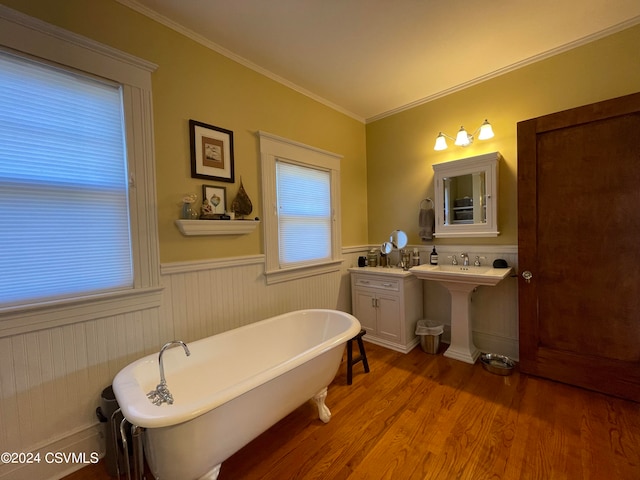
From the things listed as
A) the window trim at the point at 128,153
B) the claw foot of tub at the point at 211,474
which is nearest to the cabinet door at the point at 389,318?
the claw foot of tub at the point at 211,474

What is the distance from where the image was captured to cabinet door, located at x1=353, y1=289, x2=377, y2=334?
2898 millimetres

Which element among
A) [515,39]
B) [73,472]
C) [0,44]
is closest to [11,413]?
[73,472]

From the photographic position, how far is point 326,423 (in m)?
1.72

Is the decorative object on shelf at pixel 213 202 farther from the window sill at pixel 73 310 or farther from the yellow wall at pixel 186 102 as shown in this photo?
the window sill at pixel 73 310

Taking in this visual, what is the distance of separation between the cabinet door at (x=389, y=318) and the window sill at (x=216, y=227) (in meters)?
1.58

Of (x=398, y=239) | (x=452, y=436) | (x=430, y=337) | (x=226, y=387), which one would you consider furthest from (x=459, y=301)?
(x=226, y=387)

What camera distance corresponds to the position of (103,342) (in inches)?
59.9

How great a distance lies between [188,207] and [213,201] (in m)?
0.20

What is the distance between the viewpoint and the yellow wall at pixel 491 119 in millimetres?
1963

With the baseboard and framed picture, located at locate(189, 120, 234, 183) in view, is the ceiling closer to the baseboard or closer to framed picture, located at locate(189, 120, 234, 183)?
framed picture, located at locate(189, 120, 234, 183)

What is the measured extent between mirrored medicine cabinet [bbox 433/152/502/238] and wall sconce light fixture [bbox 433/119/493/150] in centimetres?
17

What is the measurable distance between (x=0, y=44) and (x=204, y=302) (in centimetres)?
169

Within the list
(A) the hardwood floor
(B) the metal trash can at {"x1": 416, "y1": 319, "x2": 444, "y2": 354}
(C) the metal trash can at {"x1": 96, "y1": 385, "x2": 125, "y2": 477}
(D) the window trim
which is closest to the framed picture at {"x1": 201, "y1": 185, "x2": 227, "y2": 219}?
(D) the window trim

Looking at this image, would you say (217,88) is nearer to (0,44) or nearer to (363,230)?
(0,44)
